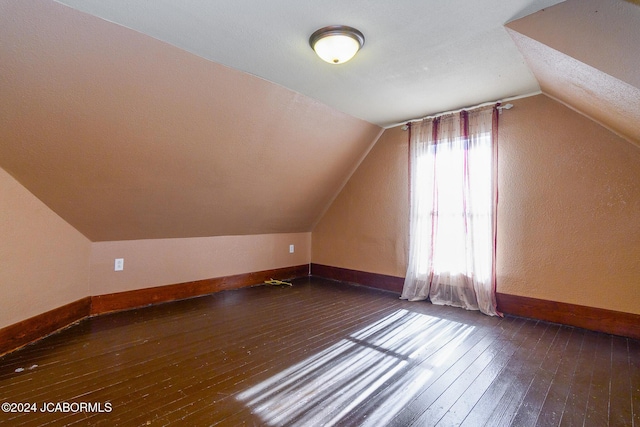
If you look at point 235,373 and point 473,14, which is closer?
point 473,14

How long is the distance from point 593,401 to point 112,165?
3726 mm

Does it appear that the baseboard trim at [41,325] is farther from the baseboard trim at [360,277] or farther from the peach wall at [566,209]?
the peach wall at [566,209]

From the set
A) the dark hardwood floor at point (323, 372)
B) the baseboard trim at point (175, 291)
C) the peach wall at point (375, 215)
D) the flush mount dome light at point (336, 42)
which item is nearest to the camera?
the dark hardwood floor at point (323, 372)

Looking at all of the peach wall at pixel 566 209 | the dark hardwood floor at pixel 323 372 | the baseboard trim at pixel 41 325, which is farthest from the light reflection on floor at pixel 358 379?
the baseboard trim at pixel 41 325

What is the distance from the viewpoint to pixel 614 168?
262 centimetres

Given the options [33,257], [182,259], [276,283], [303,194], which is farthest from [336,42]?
[276,283]

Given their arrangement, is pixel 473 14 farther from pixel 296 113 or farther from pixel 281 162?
pixel 281 162

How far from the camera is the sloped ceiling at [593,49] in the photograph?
4.71 ft

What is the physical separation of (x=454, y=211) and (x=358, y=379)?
2.27 meters

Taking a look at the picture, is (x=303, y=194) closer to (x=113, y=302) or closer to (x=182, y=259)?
(x=182, y=259)

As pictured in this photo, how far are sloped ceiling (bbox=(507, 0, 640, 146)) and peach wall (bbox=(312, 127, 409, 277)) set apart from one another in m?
1.93

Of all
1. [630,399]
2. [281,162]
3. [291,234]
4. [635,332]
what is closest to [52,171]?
[281,162]

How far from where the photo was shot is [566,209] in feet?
9.30

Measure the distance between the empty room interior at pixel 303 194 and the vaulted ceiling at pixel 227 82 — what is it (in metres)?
0.02
